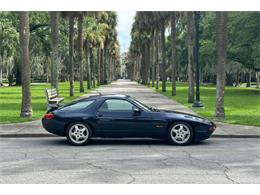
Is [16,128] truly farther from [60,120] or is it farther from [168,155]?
[168,155]

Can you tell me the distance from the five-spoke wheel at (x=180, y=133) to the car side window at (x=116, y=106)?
1.16 metres

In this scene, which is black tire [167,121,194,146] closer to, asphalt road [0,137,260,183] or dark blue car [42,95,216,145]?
dark blue car [42,95,216,145]

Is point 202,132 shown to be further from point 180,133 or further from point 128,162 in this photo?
point 128,162

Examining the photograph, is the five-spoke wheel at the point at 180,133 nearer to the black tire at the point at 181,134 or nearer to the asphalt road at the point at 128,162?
the black tire at the point at 181,134

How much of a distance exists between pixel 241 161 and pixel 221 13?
9051mm

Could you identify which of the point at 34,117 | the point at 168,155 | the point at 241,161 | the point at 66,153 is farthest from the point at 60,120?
the point at 34,117

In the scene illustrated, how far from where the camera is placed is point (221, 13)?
16.8 meters

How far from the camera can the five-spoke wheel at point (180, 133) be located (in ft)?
36.3

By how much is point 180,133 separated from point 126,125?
1.35 m

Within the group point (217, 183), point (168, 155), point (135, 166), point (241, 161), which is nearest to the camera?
point (217, 183)

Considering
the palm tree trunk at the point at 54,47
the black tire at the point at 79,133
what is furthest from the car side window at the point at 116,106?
the palm tree trunk at the point at 54,47

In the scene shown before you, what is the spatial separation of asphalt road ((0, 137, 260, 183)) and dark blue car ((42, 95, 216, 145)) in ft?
0.94

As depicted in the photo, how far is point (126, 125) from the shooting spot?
11086 millimetres

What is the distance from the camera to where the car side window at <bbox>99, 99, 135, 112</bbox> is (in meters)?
11.2
